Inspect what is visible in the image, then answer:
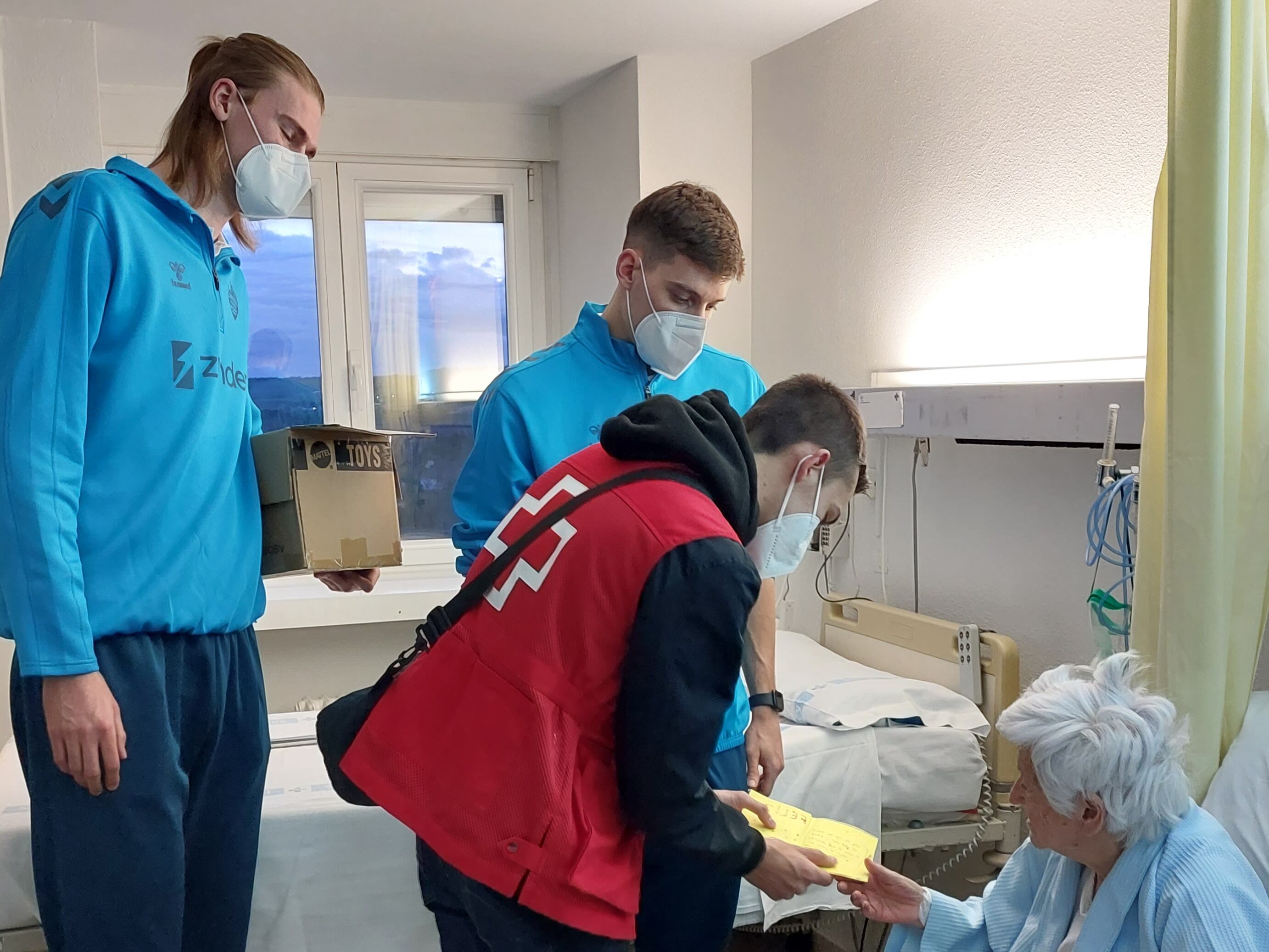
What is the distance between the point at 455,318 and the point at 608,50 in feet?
4.30

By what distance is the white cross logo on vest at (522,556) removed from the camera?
1.12m

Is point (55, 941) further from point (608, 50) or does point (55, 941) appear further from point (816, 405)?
point (608, 50)

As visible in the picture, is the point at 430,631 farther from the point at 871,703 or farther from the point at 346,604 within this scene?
the point at 346,604

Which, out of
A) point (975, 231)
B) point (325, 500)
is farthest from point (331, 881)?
point (975, 231)

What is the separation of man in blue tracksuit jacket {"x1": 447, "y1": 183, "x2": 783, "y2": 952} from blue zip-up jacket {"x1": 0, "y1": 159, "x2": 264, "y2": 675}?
15.6 inches

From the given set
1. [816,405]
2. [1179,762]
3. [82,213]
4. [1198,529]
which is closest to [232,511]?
[82,213]

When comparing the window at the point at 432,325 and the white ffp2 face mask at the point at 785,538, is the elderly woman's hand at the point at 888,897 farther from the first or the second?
the window at the point at 432,325

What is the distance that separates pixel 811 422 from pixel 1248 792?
1.02m

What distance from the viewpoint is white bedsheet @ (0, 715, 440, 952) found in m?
2.08

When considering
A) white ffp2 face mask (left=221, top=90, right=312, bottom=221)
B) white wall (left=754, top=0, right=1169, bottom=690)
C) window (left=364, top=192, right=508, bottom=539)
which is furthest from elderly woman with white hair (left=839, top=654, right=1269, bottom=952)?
window (left=364, top=192, right=508, bottom=539)

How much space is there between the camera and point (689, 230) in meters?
1.72

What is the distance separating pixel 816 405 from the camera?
1.33 metres

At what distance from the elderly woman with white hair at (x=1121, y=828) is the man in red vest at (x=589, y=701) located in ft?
1.70

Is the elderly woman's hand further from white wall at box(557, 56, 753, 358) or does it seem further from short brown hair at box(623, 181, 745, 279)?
white wall at box(557, 56, 753, 358)
